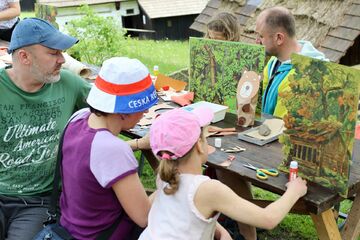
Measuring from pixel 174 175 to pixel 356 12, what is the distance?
6.91 metres

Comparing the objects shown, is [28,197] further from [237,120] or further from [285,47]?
[285,47]

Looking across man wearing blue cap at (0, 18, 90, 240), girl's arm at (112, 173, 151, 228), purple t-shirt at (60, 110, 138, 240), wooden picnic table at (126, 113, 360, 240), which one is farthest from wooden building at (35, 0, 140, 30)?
girl's arm at (112, 173, 151, 228)

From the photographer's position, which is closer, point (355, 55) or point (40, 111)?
point (40, 111)

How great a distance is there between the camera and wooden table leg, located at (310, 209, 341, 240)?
2.31 metres

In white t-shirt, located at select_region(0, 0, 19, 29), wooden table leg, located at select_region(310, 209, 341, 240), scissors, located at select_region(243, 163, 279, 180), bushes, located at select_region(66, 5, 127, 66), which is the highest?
white t-shirt, located at select_region(0, 0, 19, 29)

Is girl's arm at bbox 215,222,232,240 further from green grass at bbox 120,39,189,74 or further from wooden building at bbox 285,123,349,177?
green grass at bbox 120,39,189,74

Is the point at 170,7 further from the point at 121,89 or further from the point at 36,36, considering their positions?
the point at 121,89

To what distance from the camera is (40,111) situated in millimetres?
2898

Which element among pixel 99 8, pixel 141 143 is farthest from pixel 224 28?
pixel 99 8

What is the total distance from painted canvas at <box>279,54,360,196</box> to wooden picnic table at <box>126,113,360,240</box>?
0.28 ft

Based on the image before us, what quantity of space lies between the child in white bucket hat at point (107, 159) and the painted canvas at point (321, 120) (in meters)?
0.74

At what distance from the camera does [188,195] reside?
2033mm

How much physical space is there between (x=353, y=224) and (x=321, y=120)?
63cm

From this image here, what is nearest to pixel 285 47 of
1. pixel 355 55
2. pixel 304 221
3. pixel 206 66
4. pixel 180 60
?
pixel 206 66
